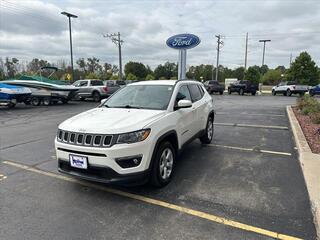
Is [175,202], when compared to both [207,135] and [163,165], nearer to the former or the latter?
[163,165]

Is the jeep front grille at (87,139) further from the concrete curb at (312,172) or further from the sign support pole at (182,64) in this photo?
the sign support pole at (182,64)

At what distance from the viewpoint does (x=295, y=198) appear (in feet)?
12.8

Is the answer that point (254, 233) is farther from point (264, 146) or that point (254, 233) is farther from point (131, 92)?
point (264, 146)

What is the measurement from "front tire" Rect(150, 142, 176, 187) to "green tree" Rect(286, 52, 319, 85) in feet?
149

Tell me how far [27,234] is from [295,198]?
3.63 metres

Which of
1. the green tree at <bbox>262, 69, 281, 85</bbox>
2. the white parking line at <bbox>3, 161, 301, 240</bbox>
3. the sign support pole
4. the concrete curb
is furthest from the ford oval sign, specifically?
the green tree at <bbox>262, 69, 281, 85</bbox>

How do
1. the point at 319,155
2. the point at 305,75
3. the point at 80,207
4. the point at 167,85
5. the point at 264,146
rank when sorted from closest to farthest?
the point at 80,207, the point at 167,85, the point at 319,155, the point at 264,146, the point at 305,75

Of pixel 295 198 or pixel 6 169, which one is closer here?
pixel 295 198

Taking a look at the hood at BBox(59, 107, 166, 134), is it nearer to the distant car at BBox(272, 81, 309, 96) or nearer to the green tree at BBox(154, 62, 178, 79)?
the distant car at BBox(272, 81, 309, 96)

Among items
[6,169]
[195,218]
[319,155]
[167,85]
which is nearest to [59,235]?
[195,218]

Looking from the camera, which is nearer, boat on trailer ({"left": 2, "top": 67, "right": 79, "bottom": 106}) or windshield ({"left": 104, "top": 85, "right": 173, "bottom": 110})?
windshield ({"left": 104, "top": 85, "right": 173, "bottom": 110})

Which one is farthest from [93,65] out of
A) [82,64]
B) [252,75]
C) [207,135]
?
[207,135]

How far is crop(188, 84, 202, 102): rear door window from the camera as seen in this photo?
5.94m

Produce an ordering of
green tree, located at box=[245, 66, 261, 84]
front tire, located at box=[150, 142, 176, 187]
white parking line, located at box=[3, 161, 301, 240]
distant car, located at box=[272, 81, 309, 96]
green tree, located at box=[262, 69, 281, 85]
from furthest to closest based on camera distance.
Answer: green tree, located at box=[262, 69, 281, 85] < green tree, located at box=[245, 66, 261, 84] < distant car, located at box=[272, 81, 309, 96] < front tire, located at box=[150, 142, 176, 187] < white parking line, located at box=[3, 161, 301, 240]
